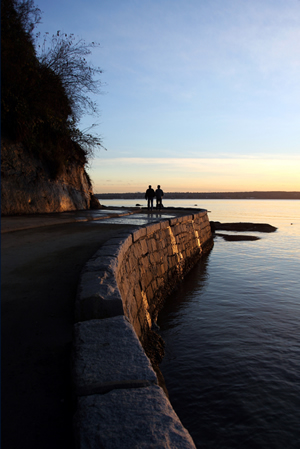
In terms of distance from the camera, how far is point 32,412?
6.79 feet

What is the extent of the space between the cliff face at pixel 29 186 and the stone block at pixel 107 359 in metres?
9.97

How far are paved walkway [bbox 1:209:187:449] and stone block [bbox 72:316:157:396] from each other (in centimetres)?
18

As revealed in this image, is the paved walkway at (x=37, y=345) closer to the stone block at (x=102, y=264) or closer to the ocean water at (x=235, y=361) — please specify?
the stone block at (x=102, y=264)

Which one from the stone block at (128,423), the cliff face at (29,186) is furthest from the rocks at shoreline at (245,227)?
the stone block at (128,423)

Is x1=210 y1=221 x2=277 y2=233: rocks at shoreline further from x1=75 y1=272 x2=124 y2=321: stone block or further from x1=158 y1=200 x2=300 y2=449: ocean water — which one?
x1=75 y1=272 x2=124 y2=321: stone block

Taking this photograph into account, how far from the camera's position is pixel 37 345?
278 cm

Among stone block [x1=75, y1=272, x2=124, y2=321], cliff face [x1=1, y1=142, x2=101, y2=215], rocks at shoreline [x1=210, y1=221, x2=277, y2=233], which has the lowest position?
rocks at shoreline [x1=210, y1=221, x2=277, y2=233]

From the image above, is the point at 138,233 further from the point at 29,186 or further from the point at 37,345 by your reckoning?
the point at 29,186

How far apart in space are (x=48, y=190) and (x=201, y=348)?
1035 cm

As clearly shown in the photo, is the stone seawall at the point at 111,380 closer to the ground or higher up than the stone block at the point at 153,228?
closer to the ground

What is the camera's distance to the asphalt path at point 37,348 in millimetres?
1964

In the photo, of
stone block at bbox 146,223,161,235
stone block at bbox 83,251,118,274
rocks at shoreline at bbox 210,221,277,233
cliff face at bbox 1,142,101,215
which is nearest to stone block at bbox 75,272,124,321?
stone block at bbox 83,251,118,274

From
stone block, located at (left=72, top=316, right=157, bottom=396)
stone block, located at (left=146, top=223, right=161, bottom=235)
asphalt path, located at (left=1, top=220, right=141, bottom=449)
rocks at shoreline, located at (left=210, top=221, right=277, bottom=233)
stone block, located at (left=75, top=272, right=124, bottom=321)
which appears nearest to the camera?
asphalt path, located at (left=1, top=220, right=141, bottom=449)

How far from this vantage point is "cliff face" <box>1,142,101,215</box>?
11.8 meters
